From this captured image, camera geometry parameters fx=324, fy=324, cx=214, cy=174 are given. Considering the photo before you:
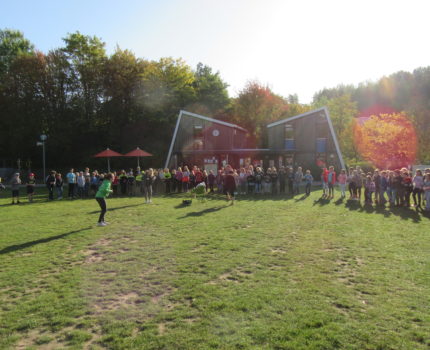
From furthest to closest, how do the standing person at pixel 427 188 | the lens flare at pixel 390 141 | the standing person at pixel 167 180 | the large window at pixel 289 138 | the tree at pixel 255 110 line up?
1. the tree at pixel 255 110
2. the lens flare at pixel 390 141
3. the large window at pixel 289 138
4. the standing person at pixel 167 180
5. the standing person at pixel 427 188

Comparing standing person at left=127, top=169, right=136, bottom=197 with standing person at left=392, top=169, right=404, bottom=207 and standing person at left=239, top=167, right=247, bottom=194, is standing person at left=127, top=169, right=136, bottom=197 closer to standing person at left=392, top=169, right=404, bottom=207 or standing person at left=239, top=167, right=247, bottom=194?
standing person at left=239, top=167, right=247, bottom=194

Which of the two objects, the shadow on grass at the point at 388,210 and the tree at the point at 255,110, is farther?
the tree at the point at 255,110

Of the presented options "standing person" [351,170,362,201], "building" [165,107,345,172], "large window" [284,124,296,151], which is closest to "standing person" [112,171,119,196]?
"building" [165,107,345,172]

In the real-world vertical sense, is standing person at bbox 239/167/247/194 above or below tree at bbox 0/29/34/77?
below

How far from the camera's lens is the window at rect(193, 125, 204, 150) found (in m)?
30.5

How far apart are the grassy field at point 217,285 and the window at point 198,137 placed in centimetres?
2013

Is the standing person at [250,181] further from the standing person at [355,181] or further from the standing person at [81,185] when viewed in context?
the standing person at [81,185]

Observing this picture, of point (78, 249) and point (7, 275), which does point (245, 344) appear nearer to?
point (7, 275)

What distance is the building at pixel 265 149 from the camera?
1122 inches

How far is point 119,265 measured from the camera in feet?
22.1

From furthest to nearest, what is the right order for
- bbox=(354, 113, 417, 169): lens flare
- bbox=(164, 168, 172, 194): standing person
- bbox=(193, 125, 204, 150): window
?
bbox=(354, 113, 417, 169): lens flare
bbox=(193, 125, 204, 150): window
bbox=(164, 168, 172, 194): standing person

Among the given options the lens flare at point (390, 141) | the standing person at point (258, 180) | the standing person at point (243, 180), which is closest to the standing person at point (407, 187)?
the standing person at point (258, 180)

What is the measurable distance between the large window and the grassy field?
19.1 m

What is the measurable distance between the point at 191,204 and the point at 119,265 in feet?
27.7
